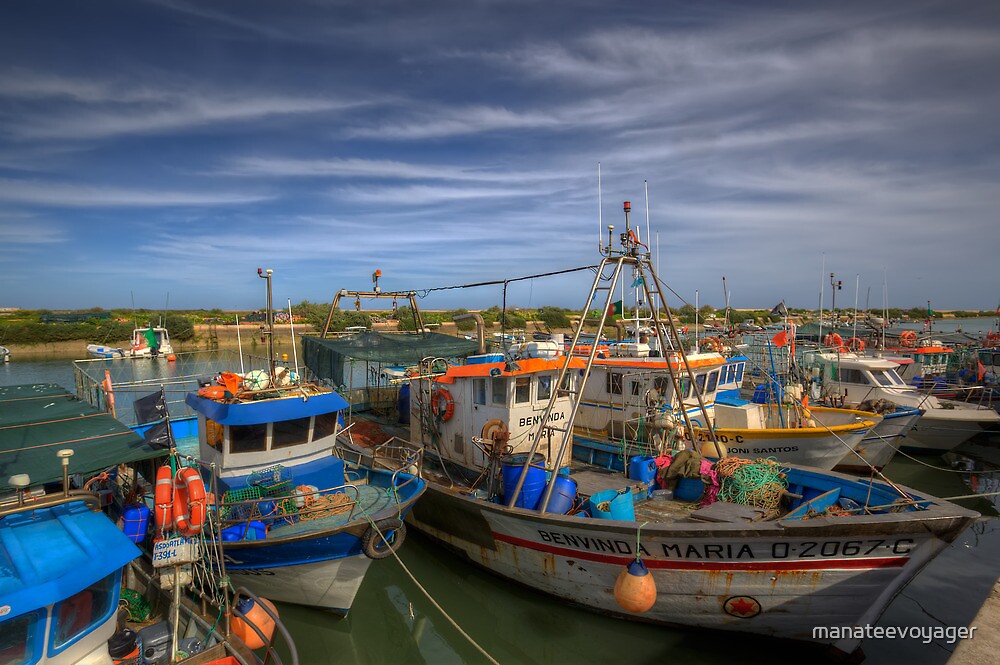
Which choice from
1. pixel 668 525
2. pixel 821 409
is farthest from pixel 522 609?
pixel 821 409

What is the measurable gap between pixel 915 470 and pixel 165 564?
21656 mm

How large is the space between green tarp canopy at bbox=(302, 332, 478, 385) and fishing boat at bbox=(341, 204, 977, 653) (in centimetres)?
312

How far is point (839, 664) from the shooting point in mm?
7598

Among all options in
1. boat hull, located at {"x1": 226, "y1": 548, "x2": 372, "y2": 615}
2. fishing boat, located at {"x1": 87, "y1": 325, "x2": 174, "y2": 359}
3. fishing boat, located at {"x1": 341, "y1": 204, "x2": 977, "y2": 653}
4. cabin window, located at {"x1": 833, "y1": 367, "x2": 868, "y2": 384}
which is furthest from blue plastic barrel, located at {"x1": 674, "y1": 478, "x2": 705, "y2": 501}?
fishing boat, located at {"x1": 87, "y1": 325, "x2": 174, "y2": 359}

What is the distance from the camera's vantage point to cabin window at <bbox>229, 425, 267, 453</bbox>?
920 cm

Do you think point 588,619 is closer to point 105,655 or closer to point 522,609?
point 522,609

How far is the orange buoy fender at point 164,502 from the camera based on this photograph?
654 cm

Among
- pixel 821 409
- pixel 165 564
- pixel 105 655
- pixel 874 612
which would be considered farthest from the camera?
pixel 821 409

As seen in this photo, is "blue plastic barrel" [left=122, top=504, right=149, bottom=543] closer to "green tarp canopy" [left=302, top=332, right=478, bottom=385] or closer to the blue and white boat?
the blue and white boat

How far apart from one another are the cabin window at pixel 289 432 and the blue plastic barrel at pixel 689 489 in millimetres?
7114

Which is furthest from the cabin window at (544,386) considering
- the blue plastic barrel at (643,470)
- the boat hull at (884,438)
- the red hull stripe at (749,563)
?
the boat hull at (884,438)

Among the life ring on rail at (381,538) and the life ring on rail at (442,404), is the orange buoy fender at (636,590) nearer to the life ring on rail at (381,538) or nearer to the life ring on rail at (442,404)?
the life ring on rail at (381,538)

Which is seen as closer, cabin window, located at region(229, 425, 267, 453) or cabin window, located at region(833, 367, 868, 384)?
cabin window, located at region(229, 425, 267, 453)

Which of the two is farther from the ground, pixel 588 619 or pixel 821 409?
pixel 821 409
